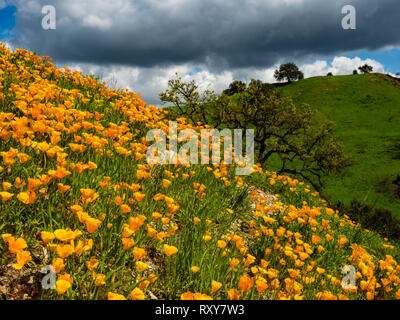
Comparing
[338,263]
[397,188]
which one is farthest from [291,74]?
[338,263]

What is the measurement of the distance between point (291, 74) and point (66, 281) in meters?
85.1

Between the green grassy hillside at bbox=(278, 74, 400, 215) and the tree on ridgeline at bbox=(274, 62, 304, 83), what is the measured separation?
3873mm

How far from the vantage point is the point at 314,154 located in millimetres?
27344

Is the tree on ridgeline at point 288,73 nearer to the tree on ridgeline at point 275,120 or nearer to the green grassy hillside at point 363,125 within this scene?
the green grassy hillside at point 363,125

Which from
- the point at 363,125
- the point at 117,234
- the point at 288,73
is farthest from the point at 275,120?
the point at 288,73

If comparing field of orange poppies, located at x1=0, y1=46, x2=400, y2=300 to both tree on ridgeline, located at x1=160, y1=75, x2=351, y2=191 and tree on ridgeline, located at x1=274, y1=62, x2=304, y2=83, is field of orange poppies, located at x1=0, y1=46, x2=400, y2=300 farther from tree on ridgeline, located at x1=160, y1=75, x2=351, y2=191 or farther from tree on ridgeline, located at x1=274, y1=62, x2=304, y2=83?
tree on ridgeline, located at x1=274, y1=62, x2=304, y2=83

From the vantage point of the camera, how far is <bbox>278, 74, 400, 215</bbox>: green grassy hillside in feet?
118

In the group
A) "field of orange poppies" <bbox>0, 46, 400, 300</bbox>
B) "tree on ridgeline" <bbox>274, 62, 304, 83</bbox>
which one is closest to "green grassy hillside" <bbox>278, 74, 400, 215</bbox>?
"tree on ridgeline" <bbox>274, 62, 304, 83</bbox>

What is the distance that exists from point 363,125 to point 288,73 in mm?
31909

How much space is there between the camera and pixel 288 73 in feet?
253

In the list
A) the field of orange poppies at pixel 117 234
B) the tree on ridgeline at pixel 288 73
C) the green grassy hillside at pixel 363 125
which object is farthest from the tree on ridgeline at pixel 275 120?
the tree on ridgeline at pixel 288 73

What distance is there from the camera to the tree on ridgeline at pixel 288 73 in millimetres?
77312

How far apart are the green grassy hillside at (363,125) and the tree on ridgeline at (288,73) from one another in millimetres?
3873

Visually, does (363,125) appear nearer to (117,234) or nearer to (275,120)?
(275,120)
